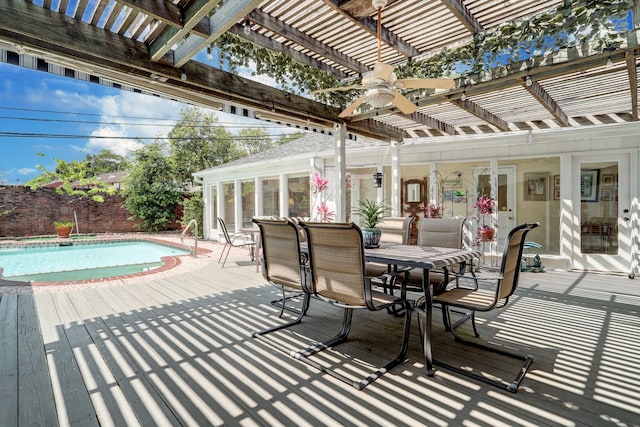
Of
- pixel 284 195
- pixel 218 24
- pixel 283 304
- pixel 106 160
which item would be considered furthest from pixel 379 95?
pixel 106 160

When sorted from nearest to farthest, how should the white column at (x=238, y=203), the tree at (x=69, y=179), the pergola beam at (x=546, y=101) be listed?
the pergola beam at (x=546, y=101)
the white column at (x=238, y=203)
the tree at (x=69, y=179)

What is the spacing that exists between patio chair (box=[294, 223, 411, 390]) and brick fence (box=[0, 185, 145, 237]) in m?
14.7

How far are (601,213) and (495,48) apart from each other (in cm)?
444

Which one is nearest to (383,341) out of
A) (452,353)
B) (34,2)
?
(452,353)

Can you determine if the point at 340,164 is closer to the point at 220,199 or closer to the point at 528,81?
the point at 528,81

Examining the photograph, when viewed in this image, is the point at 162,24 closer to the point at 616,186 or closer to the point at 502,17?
the point at 502,17

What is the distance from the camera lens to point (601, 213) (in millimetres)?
5992

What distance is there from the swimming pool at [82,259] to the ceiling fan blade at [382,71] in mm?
6710

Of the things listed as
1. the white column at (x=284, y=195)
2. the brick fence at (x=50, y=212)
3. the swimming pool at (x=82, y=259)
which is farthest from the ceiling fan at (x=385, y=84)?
the brick fence at (x=50, y=212)

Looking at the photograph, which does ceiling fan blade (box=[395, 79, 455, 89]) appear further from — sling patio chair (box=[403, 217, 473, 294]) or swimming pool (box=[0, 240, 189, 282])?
swimming pool (box=[0, 240, 189, 282])

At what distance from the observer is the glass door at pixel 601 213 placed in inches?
227

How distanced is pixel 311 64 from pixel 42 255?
1078cm

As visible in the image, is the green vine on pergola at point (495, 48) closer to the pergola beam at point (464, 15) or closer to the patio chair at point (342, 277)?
the pergola beam at point (464, 15)

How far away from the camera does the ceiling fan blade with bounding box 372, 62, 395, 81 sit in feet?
9.79
